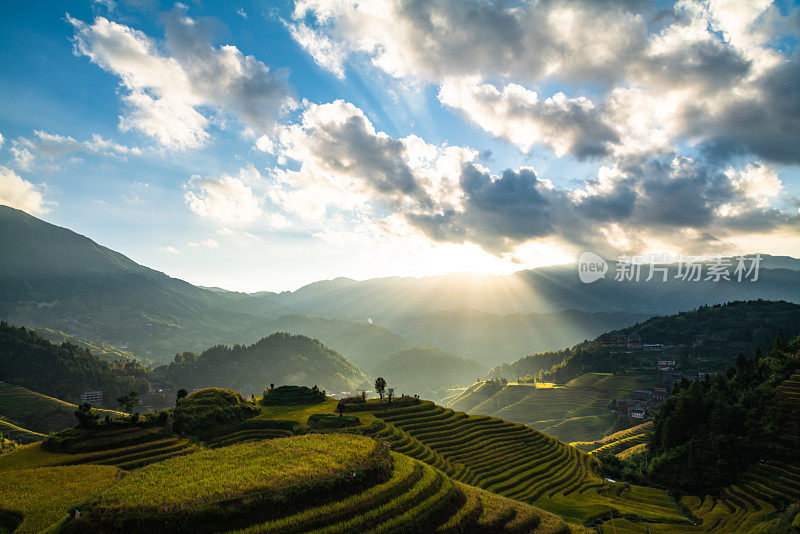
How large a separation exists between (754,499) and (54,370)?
815 feet

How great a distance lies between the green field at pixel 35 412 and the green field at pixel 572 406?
6021 inches

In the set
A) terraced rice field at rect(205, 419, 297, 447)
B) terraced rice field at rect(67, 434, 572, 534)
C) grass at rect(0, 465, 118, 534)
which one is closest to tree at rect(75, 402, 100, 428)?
grass at rect(0, 465, 118, 534)

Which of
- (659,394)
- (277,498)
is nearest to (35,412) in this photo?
(277,498)

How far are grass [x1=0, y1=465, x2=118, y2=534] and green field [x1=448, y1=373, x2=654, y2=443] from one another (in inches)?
5330

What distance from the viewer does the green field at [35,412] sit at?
11962cm

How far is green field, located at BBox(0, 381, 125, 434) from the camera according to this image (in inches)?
4710

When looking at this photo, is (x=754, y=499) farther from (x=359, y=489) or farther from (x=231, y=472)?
(x=231, y=472)

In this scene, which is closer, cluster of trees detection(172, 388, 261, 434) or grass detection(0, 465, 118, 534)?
grass detection(0, 465, 118, 534)

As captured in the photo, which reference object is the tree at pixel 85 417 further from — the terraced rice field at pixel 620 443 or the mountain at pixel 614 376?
the mountain at pixel 614 376

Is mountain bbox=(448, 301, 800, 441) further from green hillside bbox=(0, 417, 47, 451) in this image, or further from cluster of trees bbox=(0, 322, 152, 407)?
cluster of trees bbox=(0, 322, 152, 407)

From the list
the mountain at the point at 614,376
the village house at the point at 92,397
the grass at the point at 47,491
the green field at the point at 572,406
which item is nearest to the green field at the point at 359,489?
the grass at the point at 47,491

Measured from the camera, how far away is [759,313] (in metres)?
198

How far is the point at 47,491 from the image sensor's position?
24.6 m

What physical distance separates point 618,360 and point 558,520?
19634 cm
